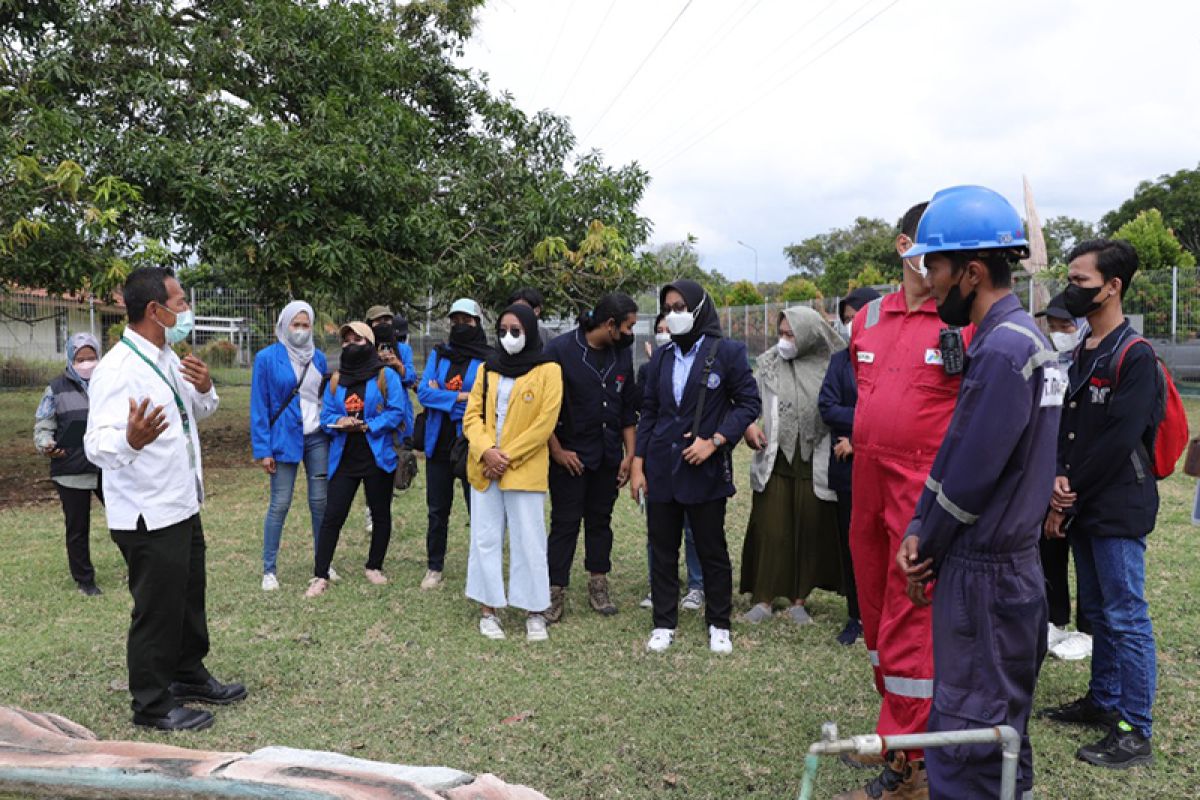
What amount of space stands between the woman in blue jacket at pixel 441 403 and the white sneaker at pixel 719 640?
2224 mm

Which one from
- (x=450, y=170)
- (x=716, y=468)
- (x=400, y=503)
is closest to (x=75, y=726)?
(x=716, y=468)

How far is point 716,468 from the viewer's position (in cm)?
533

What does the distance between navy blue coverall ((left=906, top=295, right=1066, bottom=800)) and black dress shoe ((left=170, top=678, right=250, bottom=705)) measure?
11.0 feet

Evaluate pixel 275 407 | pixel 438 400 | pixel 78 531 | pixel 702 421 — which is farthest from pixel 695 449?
pixel 78 531

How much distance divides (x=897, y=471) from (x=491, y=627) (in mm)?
3051

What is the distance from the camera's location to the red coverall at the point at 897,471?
327cm

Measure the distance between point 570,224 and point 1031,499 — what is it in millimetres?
10320

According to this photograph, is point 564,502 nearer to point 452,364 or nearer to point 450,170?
point 452,364

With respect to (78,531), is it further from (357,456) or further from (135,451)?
(135,451)

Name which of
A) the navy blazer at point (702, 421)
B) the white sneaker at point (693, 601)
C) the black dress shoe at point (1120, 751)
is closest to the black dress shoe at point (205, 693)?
the navy blazer at point (702, 421)

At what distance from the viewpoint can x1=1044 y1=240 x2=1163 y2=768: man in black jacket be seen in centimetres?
387

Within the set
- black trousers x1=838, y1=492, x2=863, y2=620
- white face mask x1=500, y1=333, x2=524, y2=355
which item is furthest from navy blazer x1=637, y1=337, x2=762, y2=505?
white face mask x1=500, y1=333, x2=524, y2=355

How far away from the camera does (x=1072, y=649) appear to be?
511 centimetres

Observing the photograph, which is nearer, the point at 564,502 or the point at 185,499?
the point at 185,499
